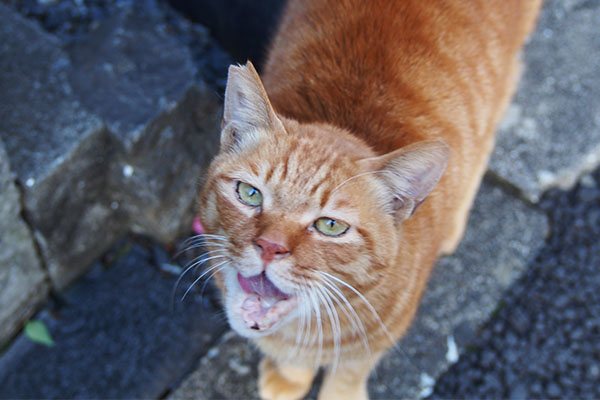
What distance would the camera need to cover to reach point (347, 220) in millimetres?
1532

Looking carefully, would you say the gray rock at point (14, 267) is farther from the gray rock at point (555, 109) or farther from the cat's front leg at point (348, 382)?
the gray rock at point (555, 109)

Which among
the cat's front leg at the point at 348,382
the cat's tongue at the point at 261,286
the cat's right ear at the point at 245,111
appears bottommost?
the cat's front leg at the point at 348,382

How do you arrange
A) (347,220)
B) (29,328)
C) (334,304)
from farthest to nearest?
(29,328), (334,304), (347,220)

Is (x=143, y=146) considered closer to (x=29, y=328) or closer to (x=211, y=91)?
(x=211, y=91)

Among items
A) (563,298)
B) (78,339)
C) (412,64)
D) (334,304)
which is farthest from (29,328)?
(563,298)

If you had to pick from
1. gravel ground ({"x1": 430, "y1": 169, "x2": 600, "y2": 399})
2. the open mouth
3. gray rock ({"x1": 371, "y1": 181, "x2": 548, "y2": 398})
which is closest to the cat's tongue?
the open mouth

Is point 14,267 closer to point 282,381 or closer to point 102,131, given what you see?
point 102,131

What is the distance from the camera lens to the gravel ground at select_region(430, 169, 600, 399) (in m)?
2.38

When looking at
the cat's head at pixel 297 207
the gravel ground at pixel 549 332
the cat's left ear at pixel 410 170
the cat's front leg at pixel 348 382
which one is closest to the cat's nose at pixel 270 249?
the cat's head at pixel 297 207

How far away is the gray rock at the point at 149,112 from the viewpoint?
2320 mm

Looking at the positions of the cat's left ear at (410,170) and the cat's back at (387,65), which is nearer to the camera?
the cat's left ear at (410,170)

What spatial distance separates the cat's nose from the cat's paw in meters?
0.88

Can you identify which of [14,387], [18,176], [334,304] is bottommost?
[14,387]

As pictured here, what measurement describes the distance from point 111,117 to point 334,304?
3.95 feet
